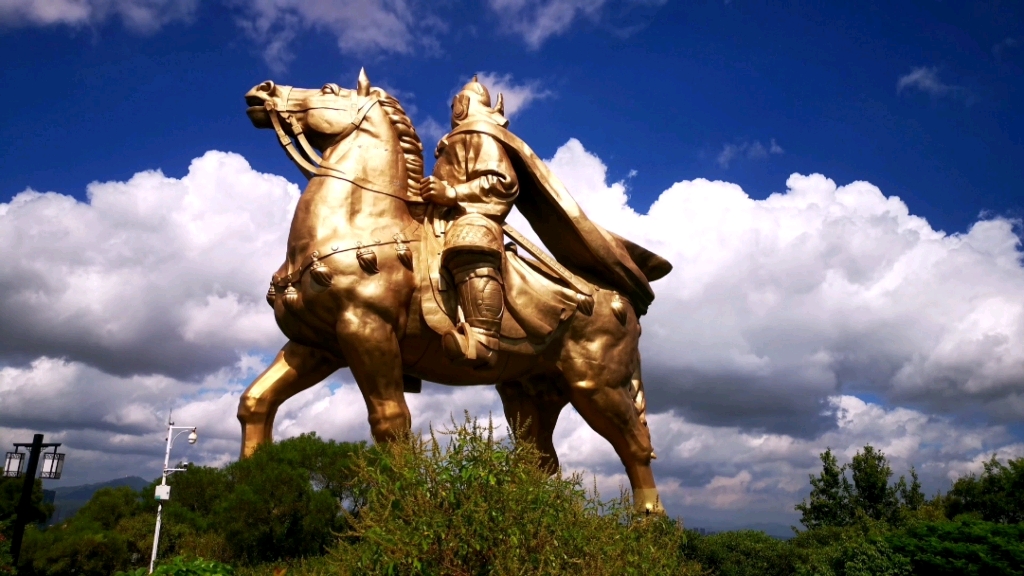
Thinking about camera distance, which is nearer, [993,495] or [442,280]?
[442,280]

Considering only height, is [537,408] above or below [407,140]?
below

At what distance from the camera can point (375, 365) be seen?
6965 mm

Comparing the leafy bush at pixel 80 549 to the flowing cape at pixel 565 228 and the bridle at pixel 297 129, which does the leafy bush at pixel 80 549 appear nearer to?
the bridle at pixel 297 129

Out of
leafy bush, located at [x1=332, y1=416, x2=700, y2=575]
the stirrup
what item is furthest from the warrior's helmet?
leafy bush, located at [x1=332, y1=416, x2=700, y2=575]

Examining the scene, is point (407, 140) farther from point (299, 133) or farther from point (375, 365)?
point (375, 365)

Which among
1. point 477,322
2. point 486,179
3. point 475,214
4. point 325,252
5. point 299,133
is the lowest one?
point 477,322

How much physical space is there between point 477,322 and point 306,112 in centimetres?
281

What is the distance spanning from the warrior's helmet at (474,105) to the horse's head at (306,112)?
96cm

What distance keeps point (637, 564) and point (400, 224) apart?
3.78m

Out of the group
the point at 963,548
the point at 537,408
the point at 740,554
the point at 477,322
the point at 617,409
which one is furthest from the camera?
the point at 740,554

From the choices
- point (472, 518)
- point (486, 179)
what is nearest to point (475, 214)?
point (486, 179)

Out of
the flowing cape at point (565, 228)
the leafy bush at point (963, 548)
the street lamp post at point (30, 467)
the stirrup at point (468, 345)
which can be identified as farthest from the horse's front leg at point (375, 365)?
the street lamp post at point (30, 467)

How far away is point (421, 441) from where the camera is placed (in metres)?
4.97

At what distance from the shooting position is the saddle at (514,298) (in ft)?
24.2
